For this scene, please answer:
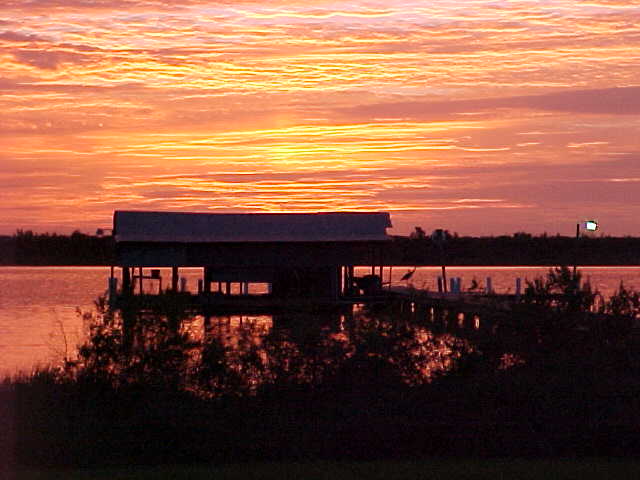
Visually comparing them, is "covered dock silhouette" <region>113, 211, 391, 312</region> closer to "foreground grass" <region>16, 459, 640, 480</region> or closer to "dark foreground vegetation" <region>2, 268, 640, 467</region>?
"dark foreground vegetation" <region>2, 268, 640, 467</region>

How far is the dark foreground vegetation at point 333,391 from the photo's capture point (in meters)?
12.0

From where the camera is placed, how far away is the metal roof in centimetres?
4497

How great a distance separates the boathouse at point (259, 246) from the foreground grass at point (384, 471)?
1272 inches

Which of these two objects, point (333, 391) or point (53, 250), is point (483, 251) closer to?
point (53, 250)

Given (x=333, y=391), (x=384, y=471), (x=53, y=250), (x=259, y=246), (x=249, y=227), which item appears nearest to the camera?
(x=384, y=471)

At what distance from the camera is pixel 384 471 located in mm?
10758

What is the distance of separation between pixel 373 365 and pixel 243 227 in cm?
3257

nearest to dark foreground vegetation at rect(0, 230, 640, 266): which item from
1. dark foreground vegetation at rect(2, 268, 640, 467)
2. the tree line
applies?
the tree line

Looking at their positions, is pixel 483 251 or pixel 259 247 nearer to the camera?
pixel 259 247

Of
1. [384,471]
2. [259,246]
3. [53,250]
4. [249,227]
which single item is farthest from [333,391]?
[53,250]

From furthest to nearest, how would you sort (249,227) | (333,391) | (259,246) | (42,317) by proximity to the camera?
1. (249,227)
2. (259,246)
3. (42,317)
4. (333,391)

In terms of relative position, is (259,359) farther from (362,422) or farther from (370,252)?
(370,252)

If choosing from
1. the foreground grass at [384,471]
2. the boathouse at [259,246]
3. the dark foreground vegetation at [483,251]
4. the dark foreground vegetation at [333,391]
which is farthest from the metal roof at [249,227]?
the dark foreground vegetation at [483,251]

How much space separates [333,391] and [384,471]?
9.44 feet
